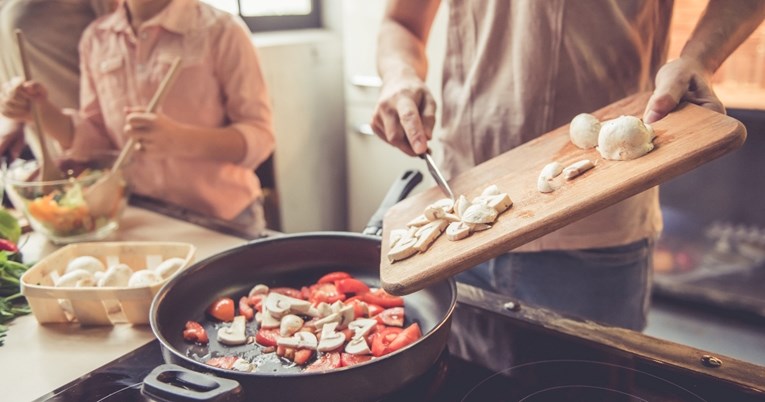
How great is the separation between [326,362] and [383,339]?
0.26ft

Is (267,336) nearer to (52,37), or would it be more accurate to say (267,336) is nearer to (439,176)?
(439,176)

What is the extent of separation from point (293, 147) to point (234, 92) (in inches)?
45.4

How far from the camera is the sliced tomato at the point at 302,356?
2.48 ft

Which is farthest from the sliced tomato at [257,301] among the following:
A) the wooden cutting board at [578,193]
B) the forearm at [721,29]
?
the forearm at [721,29]

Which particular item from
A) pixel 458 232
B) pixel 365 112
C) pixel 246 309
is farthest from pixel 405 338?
A: pixel 365 112

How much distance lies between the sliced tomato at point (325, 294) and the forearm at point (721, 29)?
582 millimetres

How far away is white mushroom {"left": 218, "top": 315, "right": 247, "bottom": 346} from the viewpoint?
0.81 m

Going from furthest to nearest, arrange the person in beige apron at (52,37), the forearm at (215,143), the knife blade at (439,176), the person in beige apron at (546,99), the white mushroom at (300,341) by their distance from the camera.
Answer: the person in beige apron at (52,37) < the forearm at (215,143) < the person in beige apron at (546,99) < the knife blade at (439,176) < the white mushroom at (300,341)

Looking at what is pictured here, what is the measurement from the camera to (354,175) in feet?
9.27

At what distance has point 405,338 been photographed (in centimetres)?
77

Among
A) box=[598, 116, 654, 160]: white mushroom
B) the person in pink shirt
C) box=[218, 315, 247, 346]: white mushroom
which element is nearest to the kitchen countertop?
box=[218, 315, 247, 346]: white mushroom

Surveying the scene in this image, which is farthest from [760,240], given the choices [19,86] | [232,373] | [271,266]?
[19,86]

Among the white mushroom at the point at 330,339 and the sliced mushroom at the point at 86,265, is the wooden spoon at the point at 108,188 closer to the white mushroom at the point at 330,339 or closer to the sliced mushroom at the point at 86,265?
the sliced mushroom at the point at 86,265

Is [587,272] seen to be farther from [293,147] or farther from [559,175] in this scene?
[293,147]
